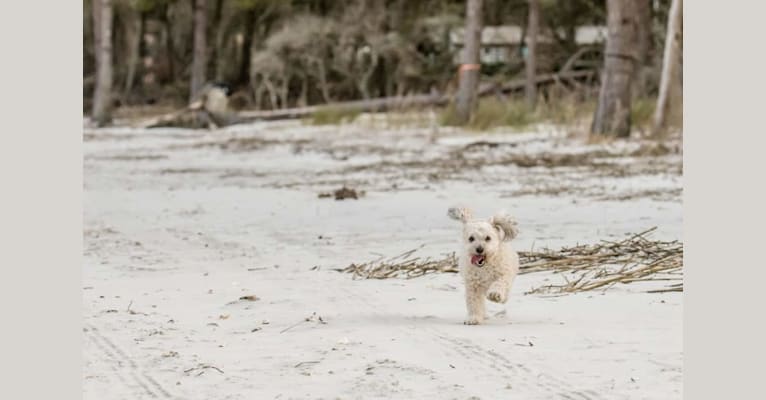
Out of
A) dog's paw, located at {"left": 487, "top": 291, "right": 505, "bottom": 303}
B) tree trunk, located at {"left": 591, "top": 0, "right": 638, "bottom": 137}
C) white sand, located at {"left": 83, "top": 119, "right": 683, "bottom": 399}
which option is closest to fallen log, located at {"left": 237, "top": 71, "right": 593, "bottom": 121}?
tree trunk, located at {"left": 591, "top": 0, "right": 638, "bottom": 137}

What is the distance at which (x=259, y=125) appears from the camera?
31359 mm

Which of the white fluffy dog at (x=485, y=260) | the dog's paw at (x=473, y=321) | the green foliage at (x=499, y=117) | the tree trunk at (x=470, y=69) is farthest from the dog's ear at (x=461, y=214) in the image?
the tree trunk at (x=470, y=69)

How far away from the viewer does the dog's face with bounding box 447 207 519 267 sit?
6.60 m

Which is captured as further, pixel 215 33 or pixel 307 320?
pixel 215 33

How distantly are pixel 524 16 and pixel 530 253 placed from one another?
31.3 meters

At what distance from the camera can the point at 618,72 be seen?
2208 centimetres

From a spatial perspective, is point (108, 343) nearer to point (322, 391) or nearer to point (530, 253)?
point (322, 391)

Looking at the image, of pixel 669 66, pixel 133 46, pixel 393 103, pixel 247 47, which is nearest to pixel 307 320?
pixel 669 66

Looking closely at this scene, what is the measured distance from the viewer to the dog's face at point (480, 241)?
6594mm

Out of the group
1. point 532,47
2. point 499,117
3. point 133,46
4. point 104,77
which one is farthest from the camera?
point 133,46

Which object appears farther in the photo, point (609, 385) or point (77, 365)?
point (77, 365)

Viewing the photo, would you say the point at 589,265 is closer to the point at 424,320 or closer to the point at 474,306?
the point at 424,320

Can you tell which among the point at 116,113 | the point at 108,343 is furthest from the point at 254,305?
the point at 116,113

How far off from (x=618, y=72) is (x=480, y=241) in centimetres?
1587
